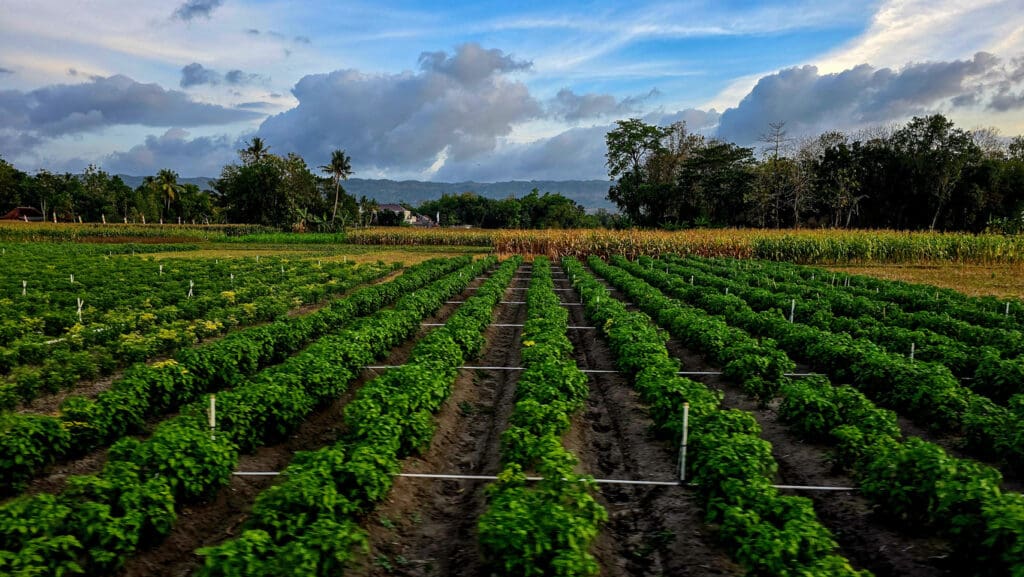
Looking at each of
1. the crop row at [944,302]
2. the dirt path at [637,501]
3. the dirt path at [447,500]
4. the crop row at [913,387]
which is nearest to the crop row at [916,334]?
the crop row at [913,387]

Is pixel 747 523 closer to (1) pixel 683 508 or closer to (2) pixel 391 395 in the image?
(1) pixel 683 508

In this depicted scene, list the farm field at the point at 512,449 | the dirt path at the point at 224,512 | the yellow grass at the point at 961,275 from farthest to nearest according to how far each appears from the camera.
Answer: the yellow grass at the point at 961,275, the dirt path at the point at 224,512, the farm field at the point at 512,449

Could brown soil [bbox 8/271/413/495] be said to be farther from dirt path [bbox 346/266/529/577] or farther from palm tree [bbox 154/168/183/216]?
palm tree [bbox 154/168/183/216]

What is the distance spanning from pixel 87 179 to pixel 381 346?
111163 millimetres

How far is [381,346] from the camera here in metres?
15.1

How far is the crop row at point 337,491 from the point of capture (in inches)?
219

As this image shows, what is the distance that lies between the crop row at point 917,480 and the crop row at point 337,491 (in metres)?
6.00

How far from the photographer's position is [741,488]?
6.98 metres

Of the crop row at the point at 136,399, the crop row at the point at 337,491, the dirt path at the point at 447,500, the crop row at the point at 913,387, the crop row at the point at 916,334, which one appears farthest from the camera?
the crop row at the point at 916,334

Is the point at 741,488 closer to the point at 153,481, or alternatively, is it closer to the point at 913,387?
the point at 913,387

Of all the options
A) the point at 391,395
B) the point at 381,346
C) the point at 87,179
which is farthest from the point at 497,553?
the point at 87,179

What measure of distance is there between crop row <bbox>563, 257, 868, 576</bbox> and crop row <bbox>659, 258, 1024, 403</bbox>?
6.09 m

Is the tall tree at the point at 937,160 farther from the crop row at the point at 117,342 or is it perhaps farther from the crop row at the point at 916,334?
the crop row at the point at 117,342

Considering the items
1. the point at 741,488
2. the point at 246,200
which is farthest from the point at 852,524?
the point at 246,200
